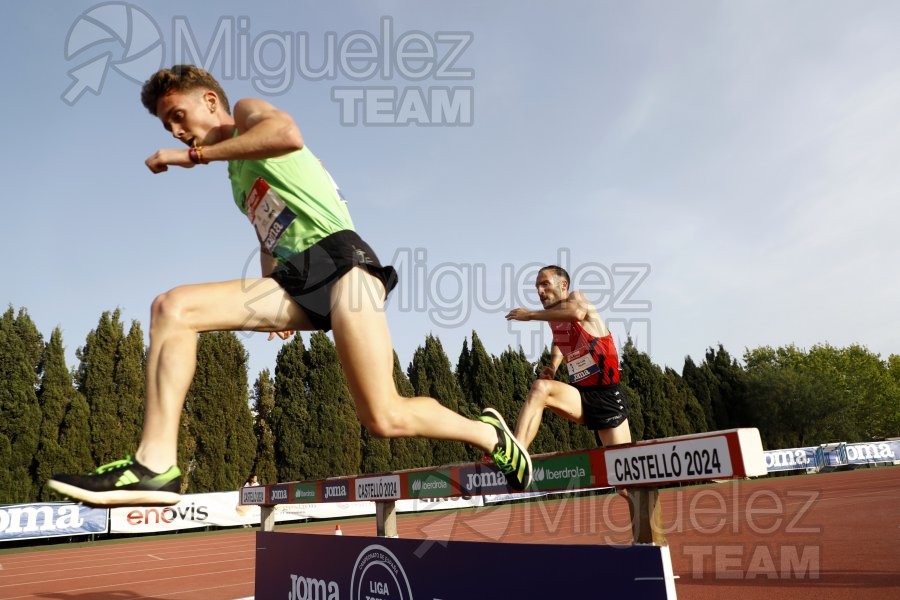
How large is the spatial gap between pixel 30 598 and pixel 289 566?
6.68 metres

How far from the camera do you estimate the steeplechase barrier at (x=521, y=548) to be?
247 cm

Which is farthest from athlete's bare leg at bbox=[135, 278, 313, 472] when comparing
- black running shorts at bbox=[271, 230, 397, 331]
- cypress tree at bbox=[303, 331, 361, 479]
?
cypress tree at bbox=[303, 331, 361, 479]

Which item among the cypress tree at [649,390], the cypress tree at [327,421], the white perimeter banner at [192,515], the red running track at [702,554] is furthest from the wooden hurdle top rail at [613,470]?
the cypress tree at [649,390]

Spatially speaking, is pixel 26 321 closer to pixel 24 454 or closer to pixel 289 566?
pixel 24 454

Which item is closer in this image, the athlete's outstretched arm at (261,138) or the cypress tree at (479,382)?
the athlete's outstretched arm at (261,138)

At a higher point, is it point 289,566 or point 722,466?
point 722,466

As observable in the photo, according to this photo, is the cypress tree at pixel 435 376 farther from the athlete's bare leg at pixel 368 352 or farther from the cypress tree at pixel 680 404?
the athlete's bare leg at pixel 368 352

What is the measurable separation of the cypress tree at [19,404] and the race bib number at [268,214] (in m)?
23.2

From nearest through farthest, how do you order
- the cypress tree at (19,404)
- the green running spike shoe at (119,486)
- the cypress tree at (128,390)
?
the green running spike shoe at (119,486) < the cypress tree at (19,404) < the cypress tree at (128,390)

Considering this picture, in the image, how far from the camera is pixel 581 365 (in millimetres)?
5613

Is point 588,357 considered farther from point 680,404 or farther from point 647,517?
point 680,404

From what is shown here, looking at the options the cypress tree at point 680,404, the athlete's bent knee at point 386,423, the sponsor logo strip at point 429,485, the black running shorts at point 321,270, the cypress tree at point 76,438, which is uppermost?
the cypress tree at point 680,404

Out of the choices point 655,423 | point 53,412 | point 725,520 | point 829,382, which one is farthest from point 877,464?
point 53,412

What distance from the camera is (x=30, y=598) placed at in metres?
9.34
